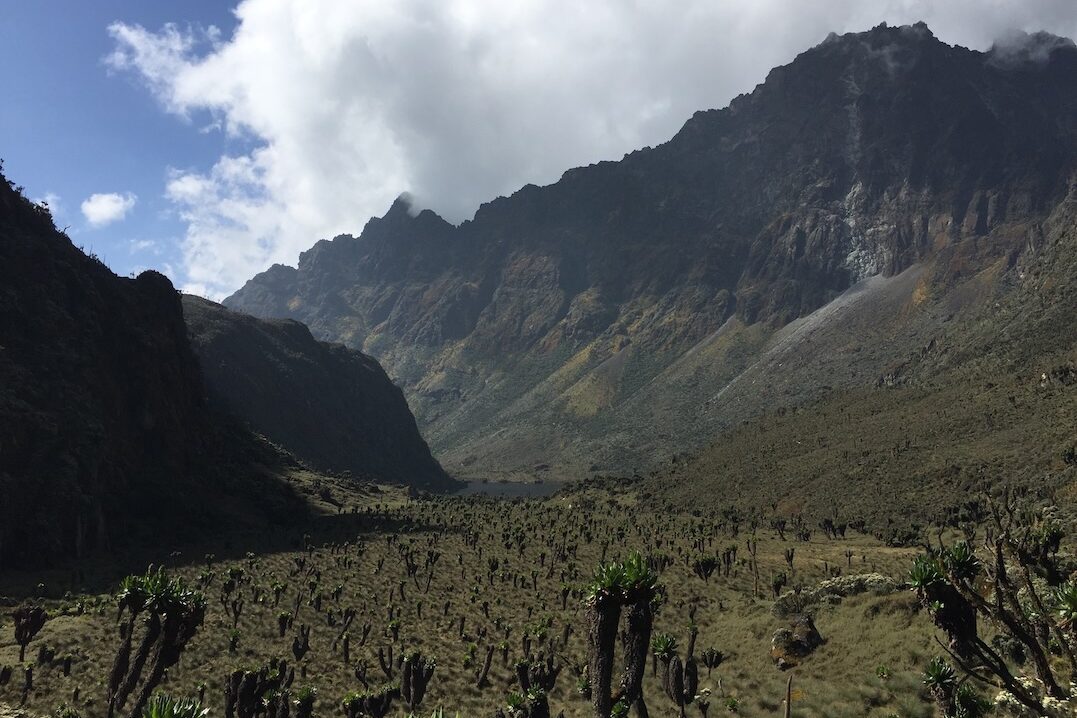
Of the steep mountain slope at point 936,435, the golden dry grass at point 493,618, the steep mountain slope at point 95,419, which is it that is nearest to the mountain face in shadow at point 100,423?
the steep mountain slope at point 95,419

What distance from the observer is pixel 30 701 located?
3562 cm

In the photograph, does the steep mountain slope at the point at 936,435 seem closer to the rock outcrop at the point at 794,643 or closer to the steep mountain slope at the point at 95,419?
the rock outcrop at the point at 794,643

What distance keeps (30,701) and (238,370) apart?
15841 centimetres

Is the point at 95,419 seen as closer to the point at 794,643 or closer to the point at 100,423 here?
the point at 100,423

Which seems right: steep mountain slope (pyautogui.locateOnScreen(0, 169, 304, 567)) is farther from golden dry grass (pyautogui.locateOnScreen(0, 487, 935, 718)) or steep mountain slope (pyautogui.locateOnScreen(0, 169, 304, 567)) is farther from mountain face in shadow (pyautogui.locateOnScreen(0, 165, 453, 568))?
golden dry grass (pyautogui.locateOnScreen(0, 487, 935, 718))

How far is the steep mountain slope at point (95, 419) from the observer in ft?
229

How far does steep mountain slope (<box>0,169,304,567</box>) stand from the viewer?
69.8m

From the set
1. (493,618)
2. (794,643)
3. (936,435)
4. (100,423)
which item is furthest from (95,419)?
(936,435)

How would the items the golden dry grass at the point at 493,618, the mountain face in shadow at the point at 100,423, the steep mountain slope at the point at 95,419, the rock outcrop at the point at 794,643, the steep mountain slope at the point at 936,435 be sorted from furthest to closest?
the steep mountain slope at the point at 936,435 → the mountain face in shadow at the point at 100,423 → the steep mountain slope at the point at 95,419 → the rock outcrop at the point at 794,643 → the golden dry grass at the point at 493,618

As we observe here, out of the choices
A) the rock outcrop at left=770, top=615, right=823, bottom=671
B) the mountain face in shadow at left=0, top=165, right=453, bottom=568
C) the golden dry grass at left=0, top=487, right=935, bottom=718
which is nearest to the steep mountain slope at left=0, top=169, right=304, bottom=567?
the mountain face in shadow at left=0, top=165, right=453, bottom=568

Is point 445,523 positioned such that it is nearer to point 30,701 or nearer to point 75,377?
point 75,377

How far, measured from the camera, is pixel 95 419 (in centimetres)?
A: 8188

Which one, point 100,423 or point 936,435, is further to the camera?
point 936,435

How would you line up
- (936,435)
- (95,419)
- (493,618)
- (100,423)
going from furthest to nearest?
(936,435)
(100,423)
(95,419)
(493,618)
